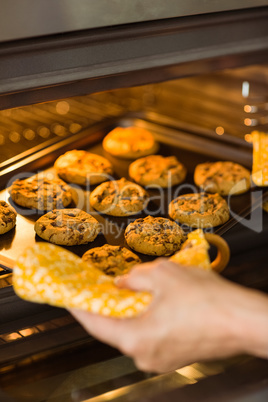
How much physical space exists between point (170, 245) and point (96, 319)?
2.21 feet

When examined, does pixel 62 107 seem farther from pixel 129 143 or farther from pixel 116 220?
pixel 116 220

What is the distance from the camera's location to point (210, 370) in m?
1.21

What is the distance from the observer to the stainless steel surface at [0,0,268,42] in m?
0.95

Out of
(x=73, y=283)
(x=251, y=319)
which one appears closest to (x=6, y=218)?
(x=73, y=283)

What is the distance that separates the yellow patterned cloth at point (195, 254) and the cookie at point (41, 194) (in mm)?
814

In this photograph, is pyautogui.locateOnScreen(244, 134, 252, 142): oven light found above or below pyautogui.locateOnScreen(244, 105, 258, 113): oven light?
below

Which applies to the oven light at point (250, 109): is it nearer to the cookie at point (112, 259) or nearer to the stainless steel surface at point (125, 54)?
the stainless steel surface at point (125, 54)

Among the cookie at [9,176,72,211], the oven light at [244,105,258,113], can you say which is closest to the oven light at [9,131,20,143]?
the cookie at [9,176,72,211]

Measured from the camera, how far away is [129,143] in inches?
83.7

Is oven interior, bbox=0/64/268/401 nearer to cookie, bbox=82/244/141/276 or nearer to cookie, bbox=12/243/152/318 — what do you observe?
cookie, bbox=82/244/141/276

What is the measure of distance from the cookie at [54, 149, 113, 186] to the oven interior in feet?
0.22

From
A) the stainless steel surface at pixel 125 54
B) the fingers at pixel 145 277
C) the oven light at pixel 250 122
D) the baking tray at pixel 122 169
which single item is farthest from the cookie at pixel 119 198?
the fingers at pixel 145 277

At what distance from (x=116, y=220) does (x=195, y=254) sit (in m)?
0.76

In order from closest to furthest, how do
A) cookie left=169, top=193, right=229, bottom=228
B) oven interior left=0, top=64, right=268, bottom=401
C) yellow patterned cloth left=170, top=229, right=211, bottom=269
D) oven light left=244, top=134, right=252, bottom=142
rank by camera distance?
yellow patterned cloth left=170, top=229, right=211, bottom=269 < oven interior left=0, top=64, right=268, bottom=401 < cookie left=169, top=193, right=229, bottom=228 < oven light left=244, top=134, right=252, bottom=142
